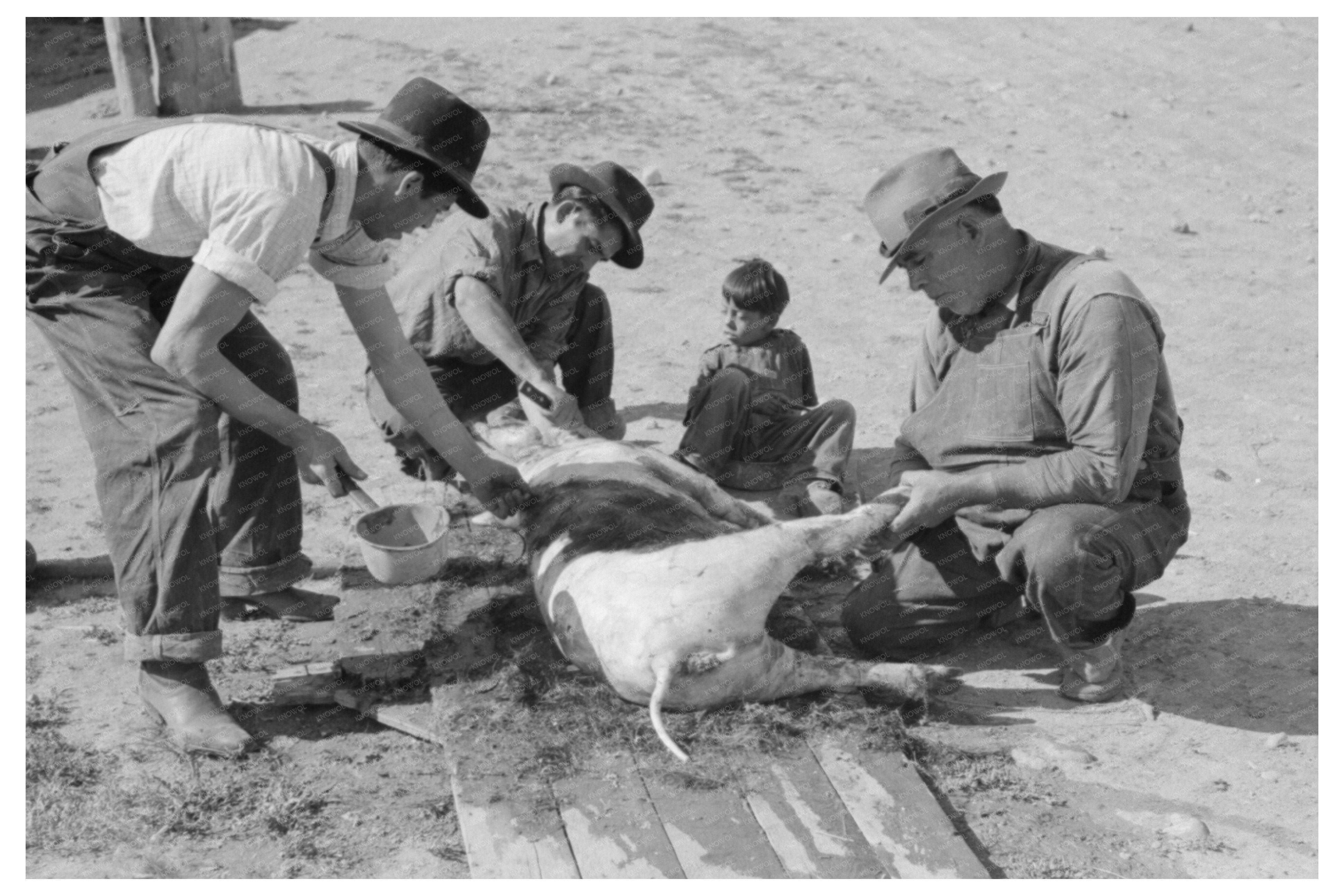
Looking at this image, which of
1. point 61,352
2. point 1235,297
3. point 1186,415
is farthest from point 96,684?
point 1235,297

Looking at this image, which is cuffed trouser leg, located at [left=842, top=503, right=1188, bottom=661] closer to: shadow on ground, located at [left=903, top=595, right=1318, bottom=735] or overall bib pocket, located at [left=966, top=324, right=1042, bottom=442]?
shadow on ground, located at [left=903, top=595, right=1318, bottom=735]

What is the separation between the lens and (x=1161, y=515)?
452 centimetres

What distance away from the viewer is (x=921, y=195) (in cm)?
432

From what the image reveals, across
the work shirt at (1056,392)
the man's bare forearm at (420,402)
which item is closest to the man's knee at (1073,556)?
the work shirt at (1056,392)

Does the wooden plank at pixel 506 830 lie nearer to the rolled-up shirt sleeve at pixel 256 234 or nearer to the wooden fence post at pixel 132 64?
the rolled-up shirt sleeve at pixel 256 234

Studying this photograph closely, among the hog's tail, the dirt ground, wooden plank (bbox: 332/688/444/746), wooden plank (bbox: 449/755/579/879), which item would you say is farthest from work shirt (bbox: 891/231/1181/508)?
wooden plank (bbox: 332/688/444/746)

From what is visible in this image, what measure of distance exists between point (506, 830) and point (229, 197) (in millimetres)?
1971

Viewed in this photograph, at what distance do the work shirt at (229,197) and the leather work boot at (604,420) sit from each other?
2271mm

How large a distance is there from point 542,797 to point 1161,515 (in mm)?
2285

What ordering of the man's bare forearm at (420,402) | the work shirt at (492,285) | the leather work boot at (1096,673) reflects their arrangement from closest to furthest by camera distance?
the leather work boot at (1096,673) < the man's bare forearm at (420,402) < the work shirt at (492,285)

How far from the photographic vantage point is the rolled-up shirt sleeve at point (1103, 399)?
13.7 ft

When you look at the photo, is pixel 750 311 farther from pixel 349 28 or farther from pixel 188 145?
pixel 349 28

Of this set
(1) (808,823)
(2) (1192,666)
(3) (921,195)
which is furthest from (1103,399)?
(1) (808,823)

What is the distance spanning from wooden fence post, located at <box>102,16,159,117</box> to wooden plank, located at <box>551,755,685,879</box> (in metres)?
7.75
